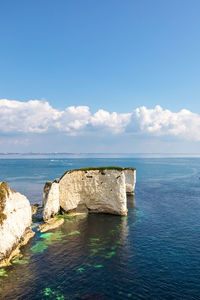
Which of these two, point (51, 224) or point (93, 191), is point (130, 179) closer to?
point (93, 191)

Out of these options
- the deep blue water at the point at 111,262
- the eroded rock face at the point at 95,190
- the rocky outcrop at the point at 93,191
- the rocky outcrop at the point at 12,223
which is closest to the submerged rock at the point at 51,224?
the deep blue water at the point at 111,262

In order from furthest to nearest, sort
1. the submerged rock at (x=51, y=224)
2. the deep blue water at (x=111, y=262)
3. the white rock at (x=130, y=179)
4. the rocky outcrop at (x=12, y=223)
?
the white rock at (x=130, y=179) → the submerged rock at (x=51, y=224) → the rocky outcrop at (x=12, y=223) → the deep blue water at (x=111, y=262)

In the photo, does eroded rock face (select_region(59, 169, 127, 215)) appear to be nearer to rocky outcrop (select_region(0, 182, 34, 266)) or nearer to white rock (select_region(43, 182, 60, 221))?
white rock (select_region(43, 182, 60, 221))

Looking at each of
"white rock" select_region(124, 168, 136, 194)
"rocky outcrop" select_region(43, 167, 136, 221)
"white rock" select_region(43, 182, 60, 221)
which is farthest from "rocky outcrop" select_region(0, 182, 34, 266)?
"white rock" select_region(124, 168, 136, 194)

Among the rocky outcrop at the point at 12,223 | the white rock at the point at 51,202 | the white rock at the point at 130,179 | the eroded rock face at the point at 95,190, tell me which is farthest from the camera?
the white rock at the point at 130,179

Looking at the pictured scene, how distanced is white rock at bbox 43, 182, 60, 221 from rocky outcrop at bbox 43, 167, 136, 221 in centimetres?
64

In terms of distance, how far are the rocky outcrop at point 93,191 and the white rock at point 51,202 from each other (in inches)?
25.2

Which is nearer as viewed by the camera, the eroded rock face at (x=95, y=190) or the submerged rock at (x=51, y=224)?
the submerged rock at (x=51, y=224)

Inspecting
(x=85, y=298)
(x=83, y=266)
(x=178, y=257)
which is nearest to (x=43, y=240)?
(x=83, y=266)

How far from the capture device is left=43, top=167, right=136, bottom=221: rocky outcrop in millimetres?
50888

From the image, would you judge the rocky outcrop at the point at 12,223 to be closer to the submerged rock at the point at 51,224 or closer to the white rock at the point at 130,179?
the submerged rock at the point at 51,224

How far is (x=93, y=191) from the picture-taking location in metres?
52.4

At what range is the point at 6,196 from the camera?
31.7m

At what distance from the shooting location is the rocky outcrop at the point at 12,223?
28.2 m
